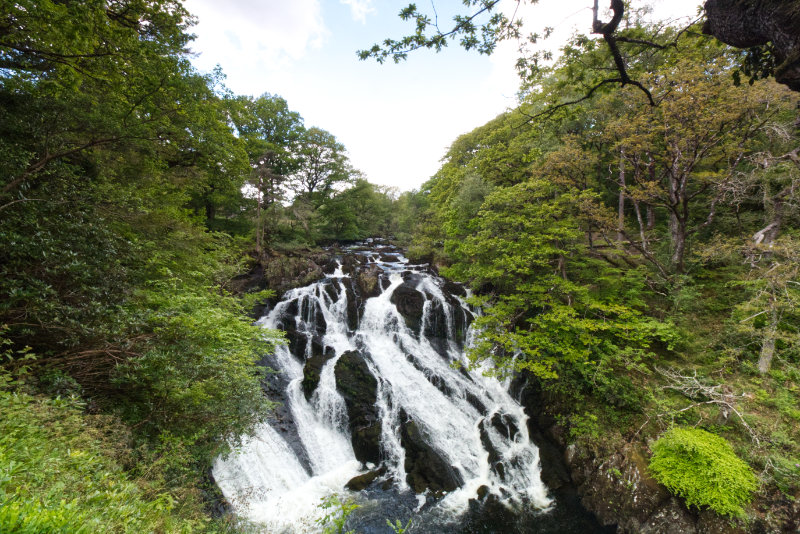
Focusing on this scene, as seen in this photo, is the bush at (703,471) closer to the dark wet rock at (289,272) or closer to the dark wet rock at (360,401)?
the dark wet rock at (360,401)

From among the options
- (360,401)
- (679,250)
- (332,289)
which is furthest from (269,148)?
(679,250)

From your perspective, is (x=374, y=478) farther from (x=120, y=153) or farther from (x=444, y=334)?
(x=120, y=153)

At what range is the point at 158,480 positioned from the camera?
4227 mm

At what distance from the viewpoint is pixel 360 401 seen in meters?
10.4

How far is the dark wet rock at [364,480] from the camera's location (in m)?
8.17

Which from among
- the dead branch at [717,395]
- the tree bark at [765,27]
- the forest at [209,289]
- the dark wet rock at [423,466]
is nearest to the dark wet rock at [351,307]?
the dark wet rock at [423,466]

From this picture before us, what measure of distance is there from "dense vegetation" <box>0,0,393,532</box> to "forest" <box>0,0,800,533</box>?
0.12ft

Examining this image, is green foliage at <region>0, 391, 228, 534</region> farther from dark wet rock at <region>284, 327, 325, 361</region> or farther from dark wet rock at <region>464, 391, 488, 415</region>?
dark wet rock at <region>464, 391, 488, 415</region>

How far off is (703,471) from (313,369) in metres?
11.1

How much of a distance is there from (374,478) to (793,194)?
13.9 m

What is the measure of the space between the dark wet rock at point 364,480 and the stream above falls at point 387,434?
0.03m

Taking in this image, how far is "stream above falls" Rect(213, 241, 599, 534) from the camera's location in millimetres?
7453

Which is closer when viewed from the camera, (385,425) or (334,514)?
(334,514)

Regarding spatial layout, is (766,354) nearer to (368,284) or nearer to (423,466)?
(423,466)
